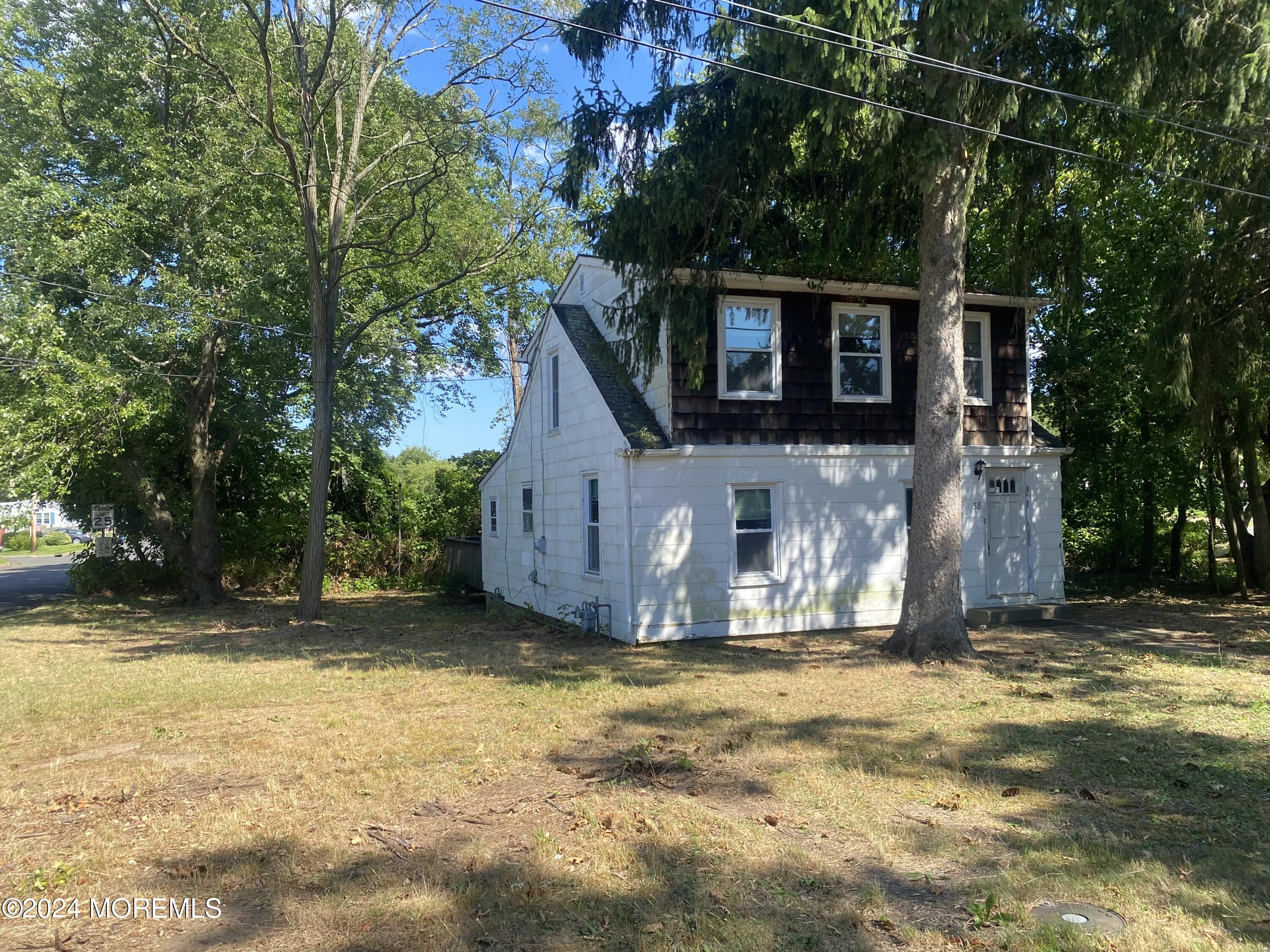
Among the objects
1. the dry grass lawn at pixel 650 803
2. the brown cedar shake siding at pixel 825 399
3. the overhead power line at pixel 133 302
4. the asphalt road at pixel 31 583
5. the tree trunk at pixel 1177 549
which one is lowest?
the asphalt road at pixel 31 583

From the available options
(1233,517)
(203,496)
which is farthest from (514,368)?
(1233,517)

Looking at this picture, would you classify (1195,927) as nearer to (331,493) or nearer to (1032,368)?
(1032,368)

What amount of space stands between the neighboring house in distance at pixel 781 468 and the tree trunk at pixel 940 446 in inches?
98.8

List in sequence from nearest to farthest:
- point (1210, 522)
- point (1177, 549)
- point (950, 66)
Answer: point (950, 66), point (1210, 522), point (1177, 549)

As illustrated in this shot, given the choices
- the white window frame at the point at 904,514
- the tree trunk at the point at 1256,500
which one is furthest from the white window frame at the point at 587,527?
the tree trunk at the point at 1256,500

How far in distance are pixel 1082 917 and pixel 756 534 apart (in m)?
9.41

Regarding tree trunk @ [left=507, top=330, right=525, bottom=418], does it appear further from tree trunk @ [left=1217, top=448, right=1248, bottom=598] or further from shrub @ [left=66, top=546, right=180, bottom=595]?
tree trunk @ [left=1217, top=448, right=1248, bottom=598]

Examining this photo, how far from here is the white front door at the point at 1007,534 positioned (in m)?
14.8

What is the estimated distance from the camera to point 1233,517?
18125mm

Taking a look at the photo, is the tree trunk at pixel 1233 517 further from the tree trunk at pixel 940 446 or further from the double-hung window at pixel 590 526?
the double-hung window at pixel 590 526

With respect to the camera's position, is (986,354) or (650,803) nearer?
(650,803)

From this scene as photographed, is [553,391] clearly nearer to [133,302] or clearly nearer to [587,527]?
[587,527]

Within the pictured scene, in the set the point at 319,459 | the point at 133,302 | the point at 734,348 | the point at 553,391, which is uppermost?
the point at 133,302

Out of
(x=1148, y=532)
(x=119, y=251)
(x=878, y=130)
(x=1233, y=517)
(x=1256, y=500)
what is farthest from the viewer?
(x=1148, y=532)
